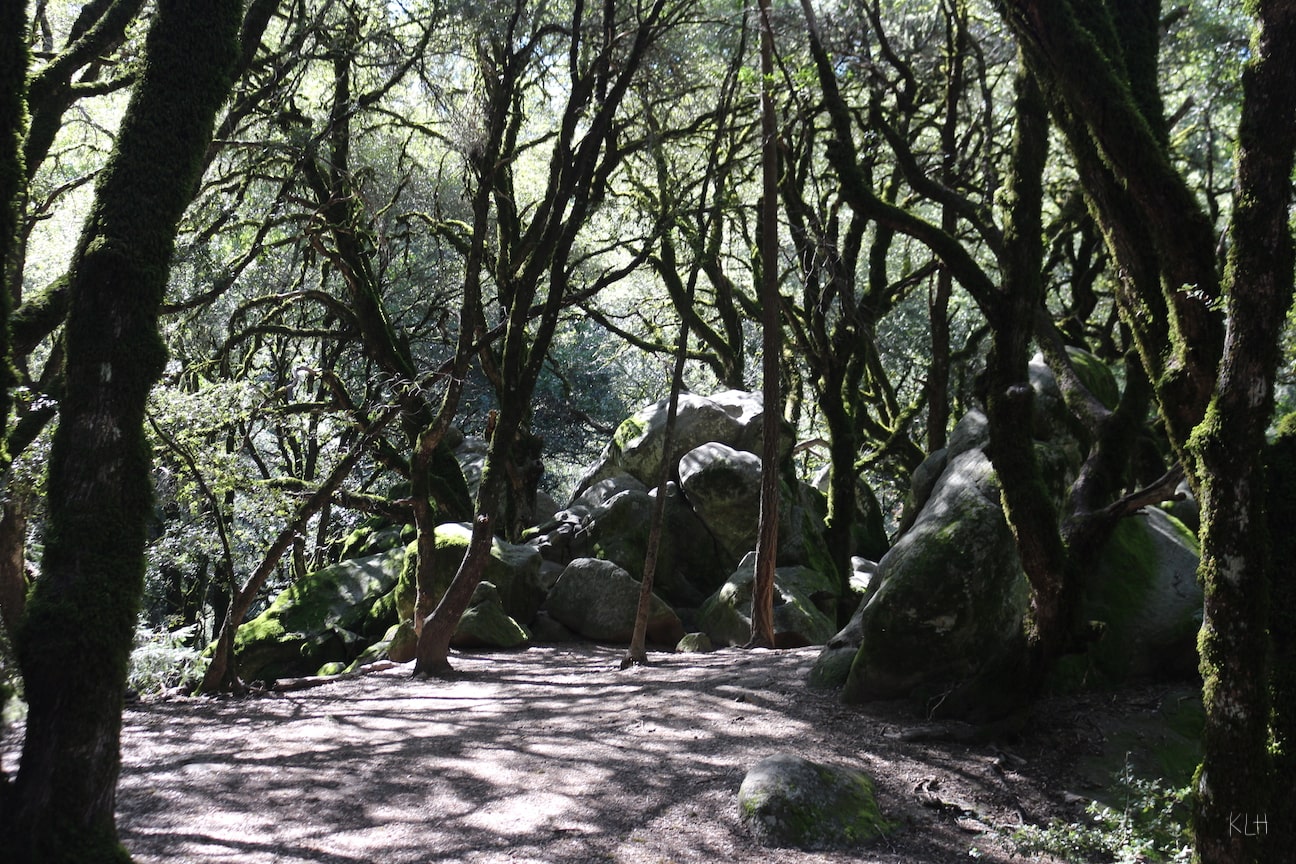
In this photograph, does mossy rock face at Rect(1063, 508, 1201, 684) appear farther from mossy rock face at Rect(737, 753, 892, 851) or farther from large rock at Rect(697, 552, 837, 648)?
large rock at Rect(697, 552, 837, 648)

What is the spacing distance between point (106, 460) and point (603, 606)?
10.1 meters

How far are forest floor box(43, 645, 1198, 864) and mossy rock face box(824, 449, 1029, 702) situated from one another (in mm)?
363

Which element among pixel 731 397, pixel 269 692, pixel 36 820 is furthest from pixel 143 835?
pixel 731 397

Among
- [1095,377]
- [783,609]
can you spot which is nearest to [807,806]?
[1095,377]

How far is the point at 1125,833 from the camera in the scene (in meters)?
5.00

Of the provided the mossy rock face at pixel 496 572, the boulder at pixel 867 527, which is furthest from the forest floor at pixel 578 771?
the boulder at pixel 867 527

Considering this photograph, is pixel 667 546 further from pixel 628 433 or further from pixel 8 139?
pixel 8 139

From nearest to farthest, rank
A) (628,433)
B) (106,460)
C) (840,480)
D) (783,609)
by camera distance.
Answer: (106,460), (783,609), (840,480), (628,433)

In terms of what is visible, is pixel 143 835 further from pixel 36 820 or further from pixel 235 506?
pixel 235 506

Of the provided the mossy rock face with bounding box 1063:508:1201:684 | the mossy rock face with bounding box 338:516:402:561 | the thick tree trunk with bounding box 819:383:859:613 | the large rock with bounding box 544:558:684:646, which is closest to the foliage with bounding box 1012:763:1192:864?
the mossy rock face with bounding box 1063:508:1201:684

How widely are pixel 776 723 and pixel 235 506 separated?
26.6 ft

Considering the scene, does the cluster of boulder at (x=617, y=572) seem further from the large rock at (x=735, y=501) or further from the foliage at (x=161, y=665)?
the foliage at (x=161, y=665)

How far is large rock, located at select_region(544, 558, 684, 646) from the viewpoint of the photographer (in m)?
13.2

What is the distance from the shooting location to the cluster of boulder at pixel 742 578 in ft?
23.4
